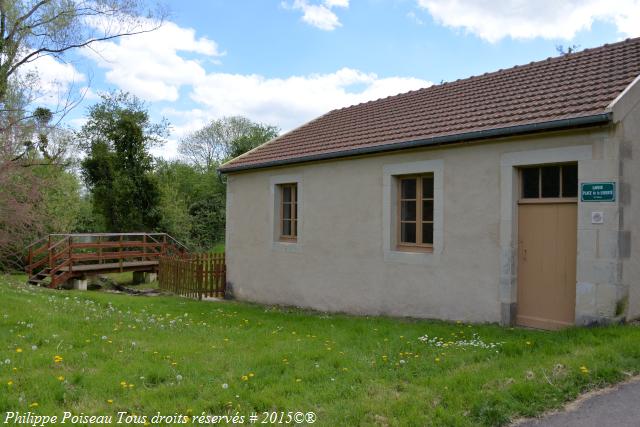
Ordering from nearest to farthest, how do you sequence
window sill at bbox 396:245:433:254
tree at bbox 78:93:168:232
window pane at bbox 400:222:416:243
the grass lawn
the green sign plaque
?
1. the grass lawn
2. the green sign plaque
3. window sill at bbox 396:245:433:254
4. window pane at bbox 400:222:416:243
5. tree at bbox 78:93:168:232

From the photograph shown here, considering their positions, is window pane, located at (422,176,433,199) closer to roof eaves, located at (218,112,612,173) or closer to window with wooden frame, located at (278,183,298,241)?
roof eaves, located at (218,112,612,173)

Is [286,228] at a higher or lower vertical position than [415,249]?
higher

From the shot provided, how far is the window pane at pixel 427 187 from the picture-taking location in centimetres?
953

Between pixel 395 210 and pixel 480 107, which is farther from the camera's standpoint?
pixel 395 210

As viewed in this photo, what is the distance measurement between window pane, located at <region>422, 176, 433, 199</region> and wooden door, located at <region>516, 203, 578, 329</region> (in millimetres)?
1780

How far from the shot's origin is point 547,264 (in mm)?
7914

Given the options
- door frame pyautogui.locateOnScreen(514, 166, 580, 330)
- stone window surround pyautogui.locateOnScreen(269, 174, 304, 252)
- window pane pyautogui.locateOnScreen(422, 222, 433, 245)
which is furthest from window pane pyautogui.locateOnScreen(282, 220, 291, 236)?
door frame pyautogui.locateOnScreen(514, 166, 580, 330)

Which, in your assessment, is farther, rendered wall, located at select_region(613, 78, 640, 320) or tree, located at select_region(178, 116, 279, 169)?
tree, located at select_region(178, 116, 279, 169)

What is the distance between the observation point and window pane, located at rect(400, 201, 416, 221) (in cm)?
984

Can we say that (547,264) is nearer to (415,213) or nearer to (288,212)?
(415,213)

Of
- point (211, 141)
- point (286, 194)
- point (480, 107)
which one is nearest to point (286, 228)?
point (286, 194)

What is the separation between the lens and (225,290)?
14.2m

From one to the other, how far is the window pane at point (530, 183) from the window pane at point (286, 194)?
597 cm

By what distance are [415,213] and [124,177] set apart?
17.3 meters
